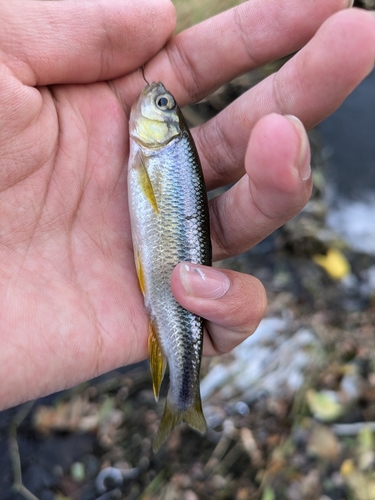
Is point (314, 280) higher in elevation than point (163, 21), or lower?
lower

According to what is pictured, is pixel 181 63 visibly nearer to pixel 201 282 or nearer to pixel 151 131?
pixel 151 131

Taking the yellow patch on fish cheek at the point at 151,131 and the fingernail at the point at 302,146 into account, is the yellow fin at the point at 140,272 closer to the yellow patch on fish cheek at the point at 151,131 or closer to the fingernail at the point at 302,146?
the yellow patch on fish cheek at the point at 151,131

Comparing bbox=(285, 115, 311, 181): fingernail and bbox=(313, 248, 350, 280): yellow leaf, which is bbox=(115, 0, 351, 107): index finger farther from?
bbox=(313, 248, 350, 280): yellow leaf

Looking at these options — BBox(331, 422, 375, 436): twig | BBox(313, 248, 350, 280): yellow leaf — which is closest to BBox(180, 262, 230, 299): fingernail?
BBox(331, 422, 375, 436): twig

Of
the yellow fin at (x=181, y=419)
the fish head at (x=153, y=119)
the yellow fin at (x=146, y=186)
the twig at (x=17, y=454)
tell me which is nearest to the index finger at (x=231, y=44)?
the fish head at (x=153, y=119)

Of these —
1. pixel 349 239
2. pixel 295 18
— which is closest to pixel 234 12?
pixel 295 18

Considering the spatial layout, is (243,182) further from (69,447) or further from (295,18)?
(69,447)
